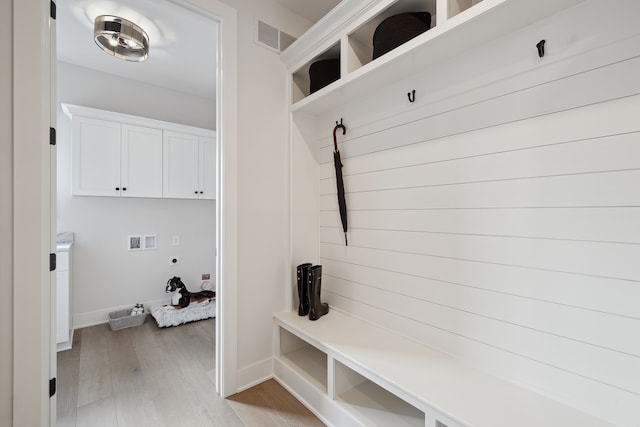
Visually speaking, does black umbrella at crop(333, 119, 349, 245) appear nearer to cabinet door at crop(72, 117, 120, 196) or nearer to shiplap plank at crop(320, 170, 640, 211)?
shiplap plank at crop(320, 170, 640, 211)

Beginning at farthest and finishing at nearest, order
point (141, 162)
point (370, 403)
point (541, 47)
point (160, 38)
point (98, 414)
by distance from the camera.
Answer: point (141, 162) < point (160, 38) < point (98, 414) < point (370, 403) < point (541, 47)

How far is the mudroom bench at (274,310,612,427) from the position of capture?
1.05 meters

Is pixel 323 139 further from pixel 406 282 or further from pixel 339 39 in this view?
pixel 406 282

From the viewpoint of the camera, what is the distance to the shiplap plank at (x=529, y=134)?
38.6 inches

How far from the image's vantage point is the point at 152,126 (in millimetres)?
3189

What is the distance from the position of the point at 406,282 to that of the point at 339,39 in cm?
156

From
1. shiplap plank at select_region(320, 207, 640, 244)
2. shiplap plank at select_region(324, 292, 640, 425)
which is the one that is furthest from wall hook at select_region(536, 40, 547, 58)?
shiplap plank at select_region(324, 292, 640, 425)

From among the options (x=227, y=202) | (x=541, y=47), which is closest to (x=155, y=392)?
(x=227, y=202)

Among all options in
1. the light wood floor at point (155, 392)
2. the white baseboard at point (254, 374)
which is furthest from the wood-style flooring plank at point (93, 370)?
the white baseboard at point (254, 374)

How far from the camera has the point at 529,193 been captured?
3.90 ft

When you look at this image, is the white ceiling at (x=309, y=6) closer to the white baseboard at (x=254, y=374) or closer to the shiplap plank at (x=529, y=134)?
the shiplap plank at (x=529, y=134)

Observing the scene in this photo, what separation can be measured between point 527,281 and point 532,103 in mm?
773

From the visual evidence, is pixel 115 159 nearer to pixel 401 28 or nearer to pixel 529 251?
pixel 401 28

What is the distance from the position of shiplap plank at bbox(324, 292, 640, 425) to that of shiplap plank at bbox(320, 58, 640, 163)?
106 centimetres
